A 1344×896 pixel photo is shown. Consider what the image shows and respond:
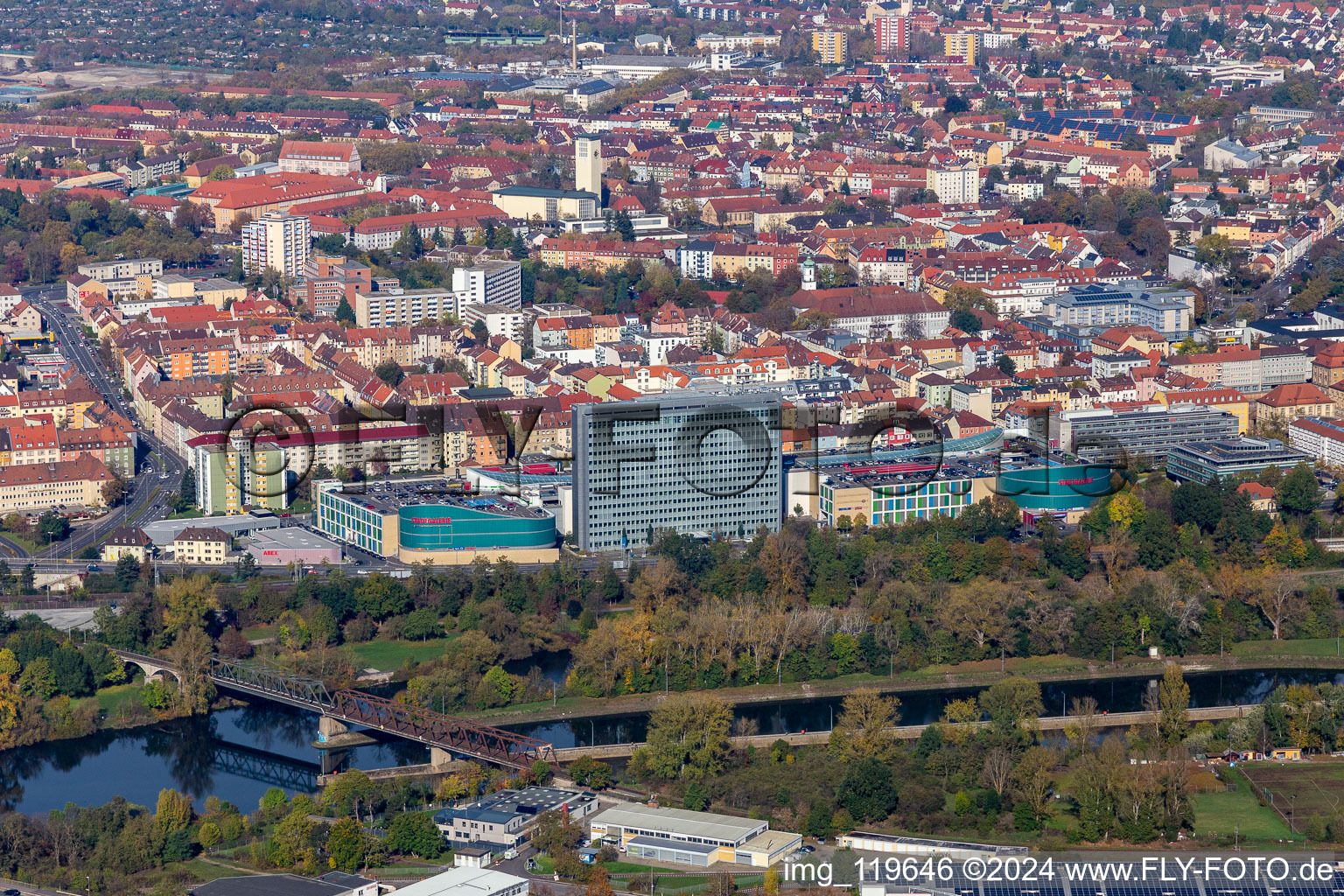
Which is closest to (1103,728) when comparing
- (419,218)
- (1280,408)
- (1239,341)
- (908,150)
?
(1280,408)

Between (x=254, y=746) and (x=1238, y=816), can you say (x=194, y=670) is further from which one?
(x=1238, y=816)

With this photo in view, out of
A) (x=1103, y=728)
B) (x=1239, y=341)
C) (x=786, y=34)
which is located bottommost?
(x=1103, y=728)

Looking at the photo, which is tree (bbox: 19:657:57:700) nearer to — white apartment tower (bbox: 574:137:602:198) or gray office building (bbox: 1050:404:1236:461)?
gray office building (bbox: 1050:404:1236:461)

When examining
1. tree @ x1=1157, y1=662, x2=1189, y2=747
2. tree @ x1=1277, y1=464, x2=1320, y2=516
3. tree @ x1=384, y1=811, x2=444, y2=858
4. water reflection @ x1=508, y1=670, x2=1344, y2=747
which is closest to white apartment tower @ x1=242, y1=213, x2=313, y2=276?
tree @ x1=1277, y1=464, x2=1320, y2=516

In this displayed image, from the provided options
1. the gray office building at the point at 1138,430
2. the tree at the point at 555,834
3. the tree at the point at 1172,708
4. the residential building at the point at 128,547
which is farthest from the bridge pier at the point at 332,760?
the gray office building at the point at 1138,430

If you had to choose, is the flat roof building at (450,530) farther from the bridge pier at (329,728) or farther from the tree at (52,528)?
the bridge pier at (329,728)

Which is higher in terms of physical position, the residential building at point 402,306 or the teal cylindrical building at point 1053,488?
the residential building at point 402,306

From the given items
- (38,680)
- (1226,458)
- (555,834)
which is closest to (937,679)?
(555,834)

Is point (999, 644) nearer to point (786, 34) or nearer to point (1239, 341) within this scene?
point (1239, 341)
